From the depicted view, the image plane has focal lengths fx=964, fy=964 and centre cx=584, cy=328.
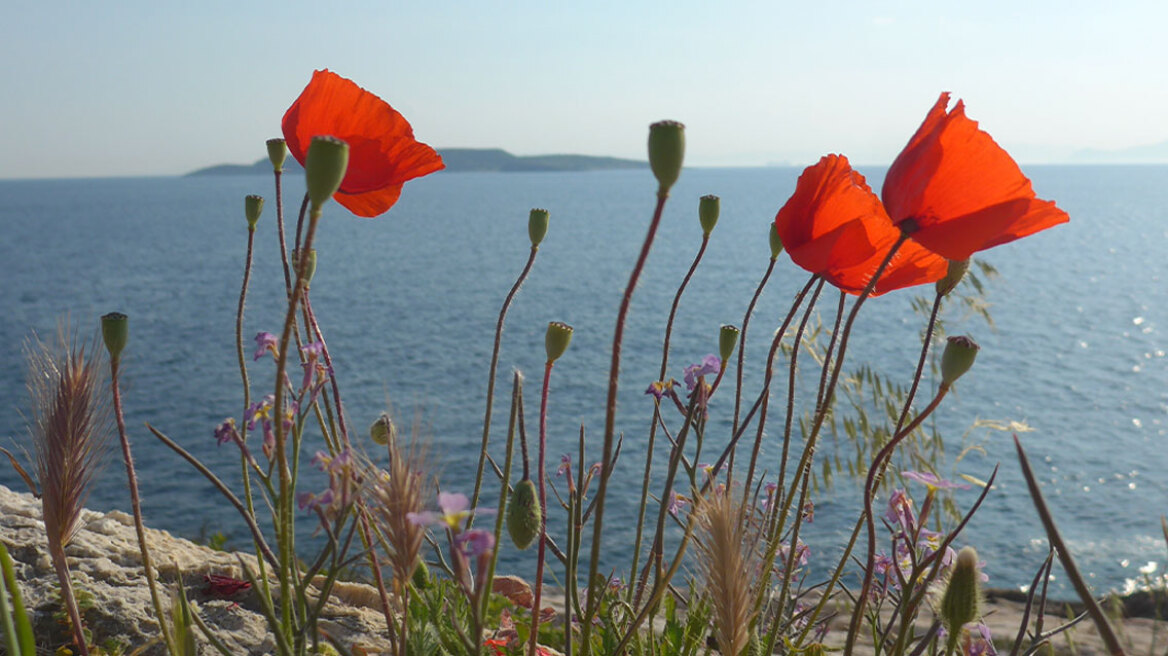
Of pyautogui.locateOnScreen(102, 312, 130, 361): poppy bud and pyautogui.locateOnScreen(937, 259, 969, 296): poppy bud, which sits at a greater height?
pyautogui.locateOnScreen(937, 259, 969, 296): poppy bud

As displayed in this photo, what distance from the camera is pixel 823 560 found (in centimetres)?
1003

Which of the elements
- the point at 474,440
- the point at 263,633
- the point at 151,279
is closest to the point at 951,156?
the point at 263,633

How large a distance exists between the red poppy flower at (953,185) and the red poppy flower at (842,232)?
7.8 inches

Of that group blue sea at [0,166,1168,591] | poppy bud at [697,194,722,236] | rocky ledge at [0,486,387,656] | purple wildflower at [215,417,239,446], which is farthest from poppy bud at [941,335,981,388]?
rocky ledge at [0,486,387,656]

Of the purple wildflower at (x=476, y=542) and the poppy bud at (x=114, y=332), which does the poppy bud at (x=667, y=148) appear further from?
the poppy bud at (x=114, y=332)

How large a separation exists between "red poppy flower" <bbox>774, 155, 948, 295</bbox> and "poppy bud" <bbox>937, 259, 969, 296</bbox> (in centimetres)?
2

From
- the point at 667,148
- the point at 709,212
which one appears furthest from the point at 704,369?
the point at 667,148

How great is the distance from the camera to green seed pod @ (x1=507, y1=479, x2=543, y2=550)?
1343mm

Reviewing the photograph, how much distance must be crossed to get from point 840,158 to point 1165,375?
981 inches

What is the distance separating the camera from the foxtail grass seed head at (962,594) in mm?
1349

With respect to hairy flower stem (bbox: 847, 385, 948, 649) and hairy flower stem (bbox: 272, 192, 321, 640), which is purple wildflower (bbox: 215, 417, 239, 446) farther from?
hairy flower stem (bbox: 847, 385, 948, 649)

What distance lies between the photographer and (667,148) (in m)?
1.15

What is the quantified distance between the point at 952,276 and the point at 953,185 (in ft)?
1.08

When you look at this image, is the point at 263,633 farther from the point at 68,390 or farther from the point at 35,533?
the point at 68,390
